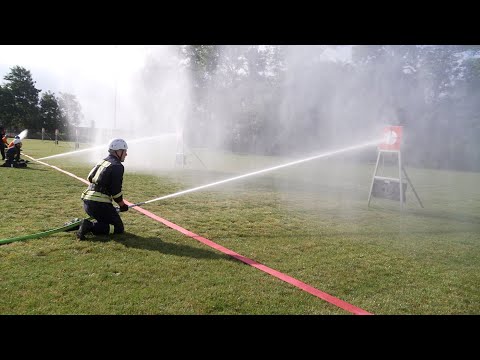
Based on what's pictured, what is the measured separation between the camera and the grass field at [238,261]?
352 cm

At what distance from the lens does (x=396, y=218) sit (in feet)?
26.4

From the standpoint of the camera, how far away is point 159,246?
5180 mm

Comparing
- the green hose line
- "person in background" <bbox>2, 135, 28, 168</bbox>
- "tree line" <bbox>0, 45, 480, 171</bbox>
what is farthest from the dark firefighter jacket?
"tree line" <bbox>0, 45, 480, 171</bbox>

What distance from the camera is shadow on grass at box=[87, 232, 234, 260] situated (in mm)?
4898

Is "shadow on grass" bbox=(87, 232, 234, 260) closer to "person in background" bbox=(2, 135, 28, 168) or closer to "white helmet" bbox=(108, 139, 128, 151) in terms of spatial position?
"white helmet" bbox=(108, 139, 128, 151)

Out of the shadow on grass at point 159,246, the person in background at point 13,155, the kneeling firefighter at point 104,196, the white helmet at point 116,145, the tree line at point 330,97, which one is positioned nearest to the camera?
the shadow on grass at point 159,246

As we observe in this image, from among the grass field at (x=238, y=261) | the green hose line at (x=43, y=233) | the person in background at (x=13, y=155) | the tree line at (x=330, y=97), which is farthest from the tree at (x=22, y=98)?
the green hose line at (x=43, y=233)

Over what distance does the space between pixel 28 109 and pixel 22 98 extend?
2546 millimetres

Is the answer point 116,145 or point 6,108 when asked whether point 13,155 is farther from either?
point 6,108

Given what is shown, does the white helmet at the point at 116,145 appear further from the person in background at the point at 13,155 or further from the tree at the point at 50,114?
the tree at the point at 50,114

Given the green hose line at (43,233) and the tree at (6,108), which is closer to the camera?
the green hose line at (43,233)

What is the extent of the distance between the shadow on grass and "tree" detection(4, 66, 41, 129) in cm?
5789

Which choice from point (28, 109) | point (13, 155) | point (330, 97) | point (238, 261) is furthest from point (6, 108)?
point (238, 261)

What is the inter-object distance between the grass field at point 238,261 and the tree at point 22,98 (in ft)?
174
